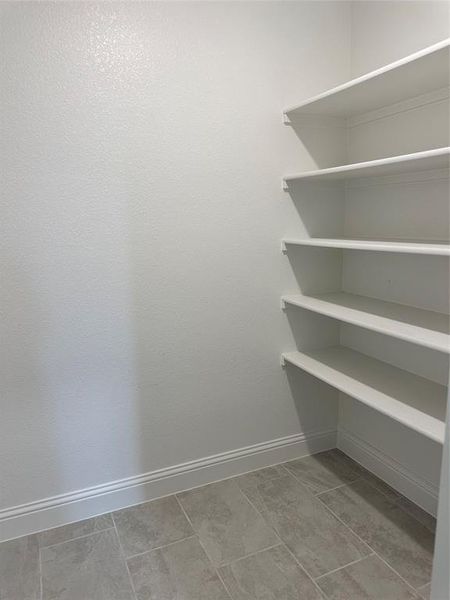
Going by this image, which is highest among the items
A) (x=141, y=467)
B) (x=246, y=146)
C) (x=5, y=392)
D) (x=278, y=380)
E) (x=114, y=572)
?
(x=246, y=146)

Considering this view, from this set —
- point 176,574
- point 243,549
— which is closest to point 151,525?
point 176,574

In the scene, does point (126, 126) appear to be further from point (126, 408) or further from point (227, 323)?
point (126, 408)

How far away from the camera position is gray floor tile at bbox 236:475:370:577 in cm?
164

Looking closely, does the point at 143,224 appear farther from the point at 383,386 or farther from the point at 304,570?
the point at 304,570

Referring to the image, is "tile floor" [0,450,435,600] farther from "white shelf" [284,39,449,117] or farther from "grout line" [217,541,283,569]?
"white shelf" [284,39,449,117]

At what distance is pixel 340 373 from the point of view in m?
1.96

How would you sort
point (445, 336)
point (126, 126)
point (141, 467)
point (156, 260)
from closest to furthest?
point (445, 336) → point (126, 126) → point (156, 260) → point (141, 467)

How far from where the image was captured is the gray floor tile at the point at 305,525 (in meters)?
1.64

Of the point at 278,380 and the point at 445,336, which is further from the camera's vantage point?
the point at 278,380

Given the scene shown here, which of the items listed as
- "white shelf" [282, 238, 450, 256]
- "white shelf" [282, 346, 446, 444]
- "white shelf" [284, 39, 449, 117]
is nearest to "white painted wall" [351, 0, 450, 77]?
"white shelf" [284, 39, 449, 117]

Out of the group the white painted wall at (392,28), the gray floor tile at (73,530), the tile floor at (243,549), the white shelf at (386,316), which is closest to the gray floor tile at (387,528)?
the tile floor at (243,549)

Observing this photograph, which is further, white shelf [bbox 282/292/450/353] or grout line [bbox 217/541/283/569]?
grout line [bbox 217/541/283/569]

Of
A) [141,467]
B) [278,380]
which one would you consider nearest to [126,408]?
[141,467]

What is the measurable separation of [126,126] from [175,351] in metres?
0.99
